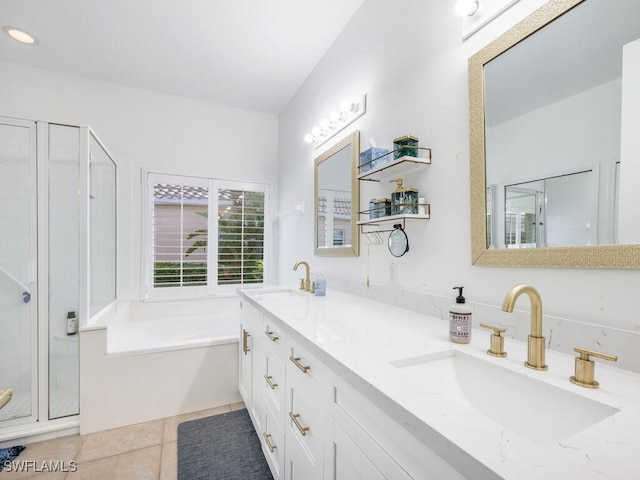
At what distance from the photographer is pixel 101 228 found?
8.00 feet

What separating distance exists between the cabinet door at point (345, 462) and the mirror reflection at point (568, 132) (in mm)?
800

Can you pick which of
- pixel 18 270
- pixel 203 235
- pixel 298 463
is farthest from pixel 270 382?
pixel 203 235

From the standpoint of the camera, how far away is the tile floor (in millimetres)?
1550

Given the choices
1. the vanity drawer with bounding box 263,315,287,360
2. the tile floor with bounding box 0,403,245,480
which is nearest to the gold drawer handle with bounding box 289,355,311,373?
the vanity drawer with bounding box 263,315,287,360

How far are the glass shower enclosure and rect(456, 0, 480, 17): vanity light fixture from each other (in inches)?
88.7

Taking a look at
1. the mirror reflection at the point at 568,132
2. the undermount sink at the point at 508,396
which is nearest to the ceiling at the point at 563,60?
the mirror reflection at the point at 568,132

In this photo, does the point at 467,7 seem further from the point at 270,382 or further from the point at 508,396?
the point at 270,382

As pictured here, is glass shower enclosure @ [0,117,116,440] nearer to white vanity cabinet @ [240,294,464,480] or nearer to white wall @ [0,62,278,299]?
white wall @ [0,62,278,299]

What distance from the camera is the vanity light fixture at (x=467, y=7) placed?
114 centimetres

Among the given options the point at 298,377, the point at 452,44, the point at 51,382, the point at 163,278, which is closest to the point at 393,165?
the point at 452,44

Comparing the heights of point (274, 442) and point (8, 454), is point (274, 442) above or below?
above

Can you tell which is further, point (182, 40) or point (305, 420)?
point (182, 40)

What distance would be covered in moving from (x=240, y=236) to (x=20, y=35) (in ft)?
7.44

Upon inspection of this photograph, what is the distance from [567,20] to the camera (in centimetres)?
90
